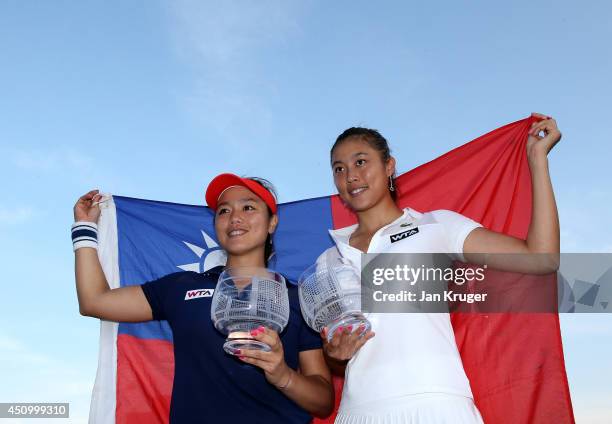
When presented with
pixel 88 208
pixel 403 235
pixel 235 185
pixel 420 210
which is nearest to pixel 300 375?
pixel 403 235

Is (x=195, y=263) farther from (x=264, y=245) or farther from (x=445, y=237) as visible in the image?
(x=445, y=237)

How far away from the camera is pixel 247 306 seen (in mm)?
3254

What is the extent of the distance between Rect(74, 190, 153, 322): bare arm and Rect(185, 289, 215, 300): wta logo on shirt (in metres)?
0.44

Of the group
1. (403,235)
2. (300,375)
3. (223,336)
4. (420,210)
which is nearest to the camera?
(300,375)

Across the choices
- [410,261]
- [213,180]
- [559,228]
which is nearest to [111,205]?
[213,180]

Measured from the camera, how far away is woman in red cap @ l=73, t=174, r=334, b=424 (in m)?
3.65

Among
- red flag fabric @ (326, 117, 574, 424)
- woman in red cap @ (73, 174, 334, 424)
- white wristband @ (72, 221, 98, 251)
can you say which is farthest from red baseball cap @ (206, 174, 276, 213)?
red flag fabric @ (326, 117, 574, 424)

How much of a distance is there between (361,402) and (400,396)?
0.25 meters

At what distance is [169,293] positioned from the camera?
4305 mm

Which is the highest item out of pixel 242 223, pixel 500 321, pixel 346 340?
pixel 242 223

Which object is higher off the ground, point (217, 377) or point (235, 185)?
point (235, 185)

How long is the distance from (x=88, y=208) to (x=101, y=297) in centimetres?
104

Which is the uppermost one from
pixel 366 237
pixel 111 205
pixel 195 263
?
pixel 111 205

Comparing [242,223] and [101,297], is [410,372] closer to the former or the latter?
[242,223]
